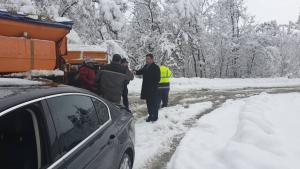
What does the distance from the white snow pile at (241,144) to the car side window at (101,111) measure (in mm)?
2103

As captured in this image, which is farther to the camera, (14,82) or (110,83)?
(110,83)

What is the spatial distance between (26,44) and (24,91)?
4.80 metres

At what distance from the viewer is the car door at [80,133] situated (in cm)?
304

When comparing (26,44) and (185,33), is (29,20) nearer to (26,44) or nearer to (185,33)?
(26,44)

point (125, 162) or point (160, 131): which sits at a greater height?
point (125, 162)

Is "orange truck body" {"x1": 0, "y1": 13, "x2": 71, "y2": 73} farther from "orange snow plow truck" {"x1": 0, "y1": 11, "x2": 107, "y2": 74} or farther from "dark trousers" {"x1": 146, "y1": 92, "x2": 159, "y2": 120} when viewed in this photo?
"dark trousers" {"x1": 146, "y1": 92, "x2": 159, "y2": 120}

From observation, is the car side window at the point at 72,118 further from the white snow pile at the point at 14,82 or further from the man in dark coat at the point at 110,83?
the man in dark coat at the point at 110,83

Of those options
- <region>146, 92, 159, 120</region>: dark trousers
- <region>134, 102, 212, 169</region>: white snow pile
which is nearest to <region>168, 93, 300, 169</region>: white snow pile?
<region>134, 102, 212, 169</region>: white snow pile

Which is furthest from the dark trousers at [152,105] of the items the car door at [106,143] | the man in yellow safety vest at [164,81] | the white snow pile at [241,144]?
the car door at [106,143]

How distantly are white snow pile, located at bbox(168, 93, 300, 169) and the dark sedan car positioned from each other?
2468mm

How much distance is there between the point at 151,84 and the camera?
9.41 metres

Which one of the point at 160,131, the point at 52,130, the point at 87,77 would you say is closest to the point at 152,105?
the point at 160,131

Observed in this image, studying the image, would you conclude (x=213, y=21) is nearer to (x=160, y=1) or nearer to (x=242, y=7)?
(x=242, y=7)

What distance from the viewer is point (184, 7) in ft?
94.2
